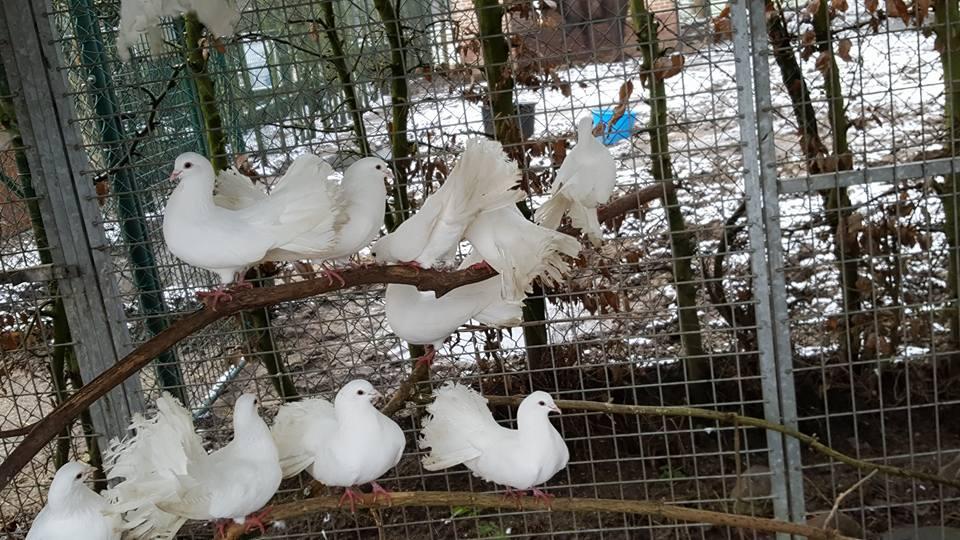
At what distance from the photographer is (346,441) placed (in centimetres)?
163

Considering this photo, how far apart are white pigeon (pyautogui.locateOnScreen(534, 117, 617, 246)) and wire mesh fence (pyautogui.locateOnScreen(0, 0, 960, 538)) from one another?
0.48 meters

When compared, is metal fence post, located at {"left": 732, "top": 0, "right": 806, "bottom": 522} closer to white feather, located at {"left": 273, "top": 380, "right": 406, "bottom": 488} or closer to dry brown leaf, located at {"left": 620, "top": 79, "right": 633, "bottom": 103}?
dry brown leaf, located at {"left": 620, "top": 79, "right": 633, "bottom": 103}

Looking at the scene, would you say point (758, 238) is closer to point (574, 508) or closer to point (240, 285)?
point (574, 508)

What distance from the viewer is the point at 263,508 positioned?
164 cm

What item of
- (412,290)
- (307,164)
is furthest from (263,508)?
(307,164)

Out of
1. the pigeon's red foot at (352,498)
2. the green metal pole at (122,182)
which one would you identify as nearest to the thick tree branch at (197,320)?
the pigeon's red foot at (352,498)

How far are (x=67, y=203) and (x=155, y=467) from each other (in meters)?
0.99

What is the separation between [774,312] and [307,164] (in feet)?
4.13

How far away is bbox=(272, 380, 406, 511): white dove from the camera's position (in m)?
1.63

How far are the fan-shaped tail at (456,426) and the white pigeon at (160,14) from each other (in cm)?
86

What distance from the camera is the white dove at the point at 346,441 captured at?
5.34ft

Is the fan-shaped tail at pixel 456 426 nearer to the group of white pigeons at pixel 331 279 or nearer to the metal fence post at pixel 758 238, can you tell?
the group of white pigeons at pixel 331 279

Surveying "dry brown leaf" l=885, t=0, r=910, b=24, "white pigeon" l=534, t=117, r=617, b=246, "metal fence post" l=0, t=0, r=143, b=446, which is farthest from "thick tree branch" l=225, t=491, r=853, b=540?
"dry brown leaf" l=885, t=0, r=910, b=24

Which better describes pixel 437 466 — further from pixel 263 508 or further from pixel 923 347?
pixel 923 347
